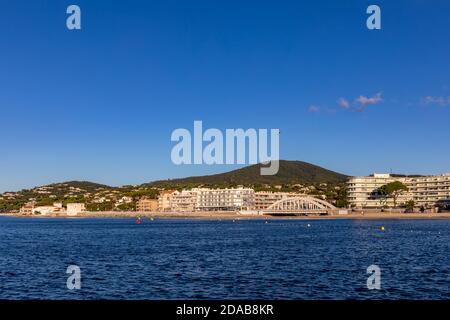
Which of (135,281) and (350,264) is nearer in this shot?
(135,281)

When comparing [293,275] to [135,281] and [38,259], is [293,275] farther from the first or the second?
[38,259]

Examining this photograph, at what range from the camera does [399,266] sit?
1731 inches

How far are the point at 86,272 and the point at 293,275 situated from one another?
16145mm

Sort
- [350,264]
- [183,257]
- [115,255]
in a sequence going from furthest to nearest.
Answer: [115,255] < [183,257] < [350,264]

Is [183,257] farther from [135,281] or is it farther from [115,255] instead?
[135,281]

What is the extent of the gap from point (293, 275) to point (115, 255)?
79.4 feet

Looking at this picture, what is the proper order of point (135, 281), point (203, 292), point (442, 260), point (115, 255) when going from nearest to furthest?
point (203, 292) → point (135, 281) → point (442, 260) → point (115, 255)

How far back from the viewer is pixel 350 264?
150 feet
